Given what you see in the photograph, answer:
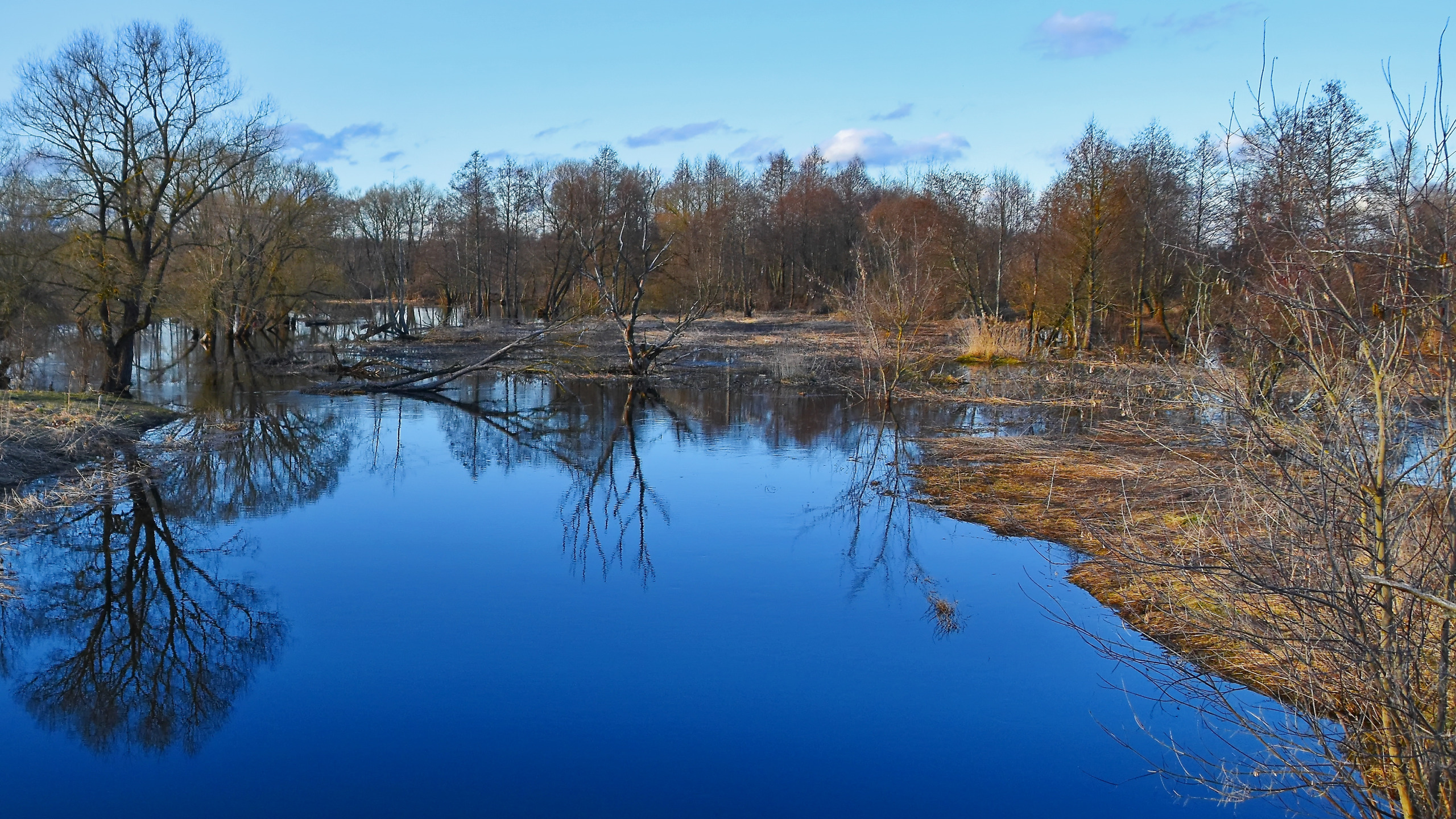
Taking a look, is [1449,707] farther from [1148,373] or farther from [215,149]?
[215,149]

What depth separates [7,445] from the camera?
11031 mm

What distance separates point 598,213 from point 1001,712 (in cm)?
3685

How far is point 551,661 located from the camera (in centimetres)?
631

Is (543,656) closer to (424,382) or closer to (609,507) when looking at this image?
(609,507)

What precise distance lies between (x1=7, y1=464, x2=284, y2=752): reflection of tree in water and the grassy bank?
6.54 ft

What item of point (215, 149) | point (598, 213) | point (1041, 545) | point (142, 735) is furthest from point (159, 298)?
point (598, 213)

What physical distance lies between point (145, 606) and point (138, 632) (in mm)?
593

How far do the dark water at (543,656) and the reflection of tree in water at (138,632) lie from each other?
0.09 ft

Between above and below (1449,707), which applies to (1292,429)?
above

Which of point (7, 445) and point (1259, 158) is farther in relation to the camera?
point (7, 445)

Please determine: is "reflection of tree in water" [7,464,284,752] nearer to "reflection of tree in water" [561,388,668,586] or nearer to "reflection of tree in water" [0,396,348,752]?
"reflection of tree in water" [0,396,348,752]

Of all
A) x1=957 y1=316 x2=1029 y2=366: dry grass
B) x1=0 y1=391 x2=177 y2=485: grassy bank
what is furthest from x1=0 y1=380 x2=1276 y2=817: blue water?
x1=957 y1=316 x2=1029 y2=366: dry grass

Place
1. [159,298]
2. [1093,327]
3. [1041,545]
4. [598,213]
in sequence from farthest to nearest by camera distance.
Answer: [598,213], [1093,327], [159,298], [1041,545]

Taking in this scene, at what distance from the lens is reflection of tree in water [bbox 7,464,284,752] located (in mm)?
5586
